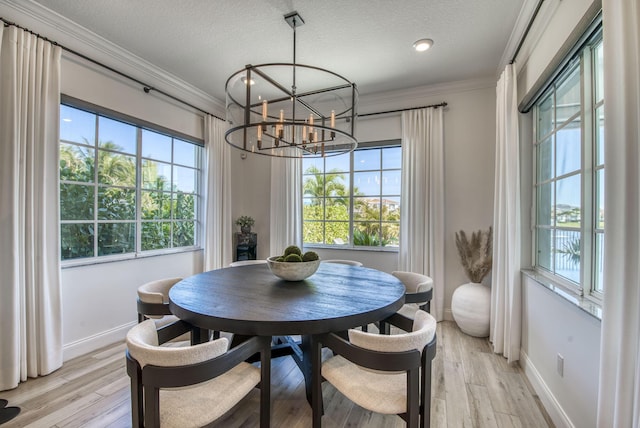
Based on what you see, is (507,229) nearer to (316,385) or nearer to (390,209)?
(390,209)

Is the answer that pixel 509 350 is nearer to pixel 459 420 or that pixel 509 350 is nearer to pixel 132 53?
pixel 459 420

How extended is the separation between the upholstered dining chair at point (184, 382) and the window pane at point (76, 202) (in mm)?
1901

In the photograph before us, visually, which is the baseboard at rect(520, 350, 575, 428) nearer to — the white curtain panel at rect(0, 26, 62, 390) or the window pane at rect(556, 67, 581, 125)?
the window pane at rect(556, 67, 581, 125)

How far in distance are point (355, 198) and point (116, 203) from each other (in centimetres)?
278

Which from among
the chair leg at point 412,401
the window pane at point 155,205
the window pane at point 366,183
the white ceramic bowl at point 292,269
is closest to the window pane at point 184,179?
the window pane at point 155,205

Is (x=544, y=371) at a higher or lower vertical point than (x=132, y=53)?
lower

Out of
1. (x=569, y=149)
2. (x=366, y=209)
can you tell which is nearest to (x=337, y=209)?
(x=366, y=209)

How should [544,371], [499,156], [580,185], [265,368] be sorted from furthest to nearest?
1. [499,156]
2. [544,371]
3. [580,185]
4. [265,368]

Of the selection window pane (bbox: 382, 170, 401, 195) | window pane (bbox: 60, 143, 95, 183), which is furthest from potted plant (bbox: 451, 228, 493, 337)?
window pane (bbox: 60, 143, 95, 183)

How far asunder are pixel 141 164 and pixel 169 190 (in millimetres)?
446

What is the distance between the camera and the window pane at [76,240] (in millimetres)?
2570

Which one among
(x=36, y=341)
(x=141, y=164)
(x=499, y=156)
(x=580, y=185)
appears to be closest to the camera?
(x=580, y=185)

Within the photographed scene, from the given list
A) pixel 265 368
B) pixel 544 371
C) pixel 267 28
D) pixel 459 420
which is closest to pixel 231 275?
pixel 265 368

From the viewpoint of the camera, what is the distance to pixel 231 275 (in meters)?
2.31
